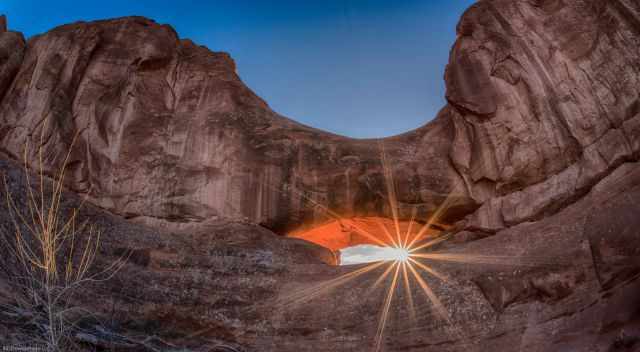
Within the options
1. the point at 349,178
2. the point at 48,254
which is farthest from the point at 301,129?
the point at 48,254

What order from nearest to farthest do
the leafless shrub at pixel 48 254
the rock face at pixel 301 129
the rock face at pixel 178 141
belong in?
the leafless shrub at pixel 48 254
the rock face at pixel 301 129
the rock face at pixel 178 141

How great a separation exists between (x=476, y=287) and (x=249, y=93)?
1256 cm

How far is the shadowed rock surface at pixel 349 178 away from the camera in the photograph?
1202 cm

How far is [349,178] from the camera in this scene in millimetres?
19844

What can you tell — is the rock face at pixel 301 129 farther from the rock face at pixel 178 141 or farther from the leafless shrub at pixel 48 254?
the leafless shrub at pixel 48 254

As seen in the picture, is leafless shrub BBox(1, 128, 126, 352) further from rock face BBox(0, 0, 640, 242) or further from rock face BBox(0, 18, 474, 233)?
rock face BBox(0, 0, 640, 242)

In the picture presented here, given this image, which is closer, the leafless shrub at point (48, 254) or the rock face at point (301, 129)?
the leafless shrub at point (48, 254)

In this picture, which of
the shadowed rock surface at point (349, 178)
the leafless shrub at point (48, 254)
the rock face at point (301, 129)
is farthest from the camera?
the rock face at point (301, 129)

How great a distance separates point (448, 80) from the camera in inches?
796

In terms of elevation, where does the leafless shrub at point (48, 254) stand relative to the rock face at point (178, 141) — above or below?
below

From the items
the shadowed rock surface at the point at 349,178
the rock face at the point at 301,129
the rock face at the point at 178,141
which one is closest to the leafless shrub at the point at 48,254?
the shadowed rock surface at the point at 349,178

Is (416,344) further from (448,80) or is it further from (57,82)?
(57,82)

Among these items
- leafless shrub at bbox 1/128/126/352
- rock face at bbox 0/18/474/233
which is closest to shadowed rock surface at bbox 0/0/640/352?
A: rock face at bbox 0/18/474/233

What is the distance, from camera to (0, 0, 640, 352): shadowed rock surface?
12023 millimetres
